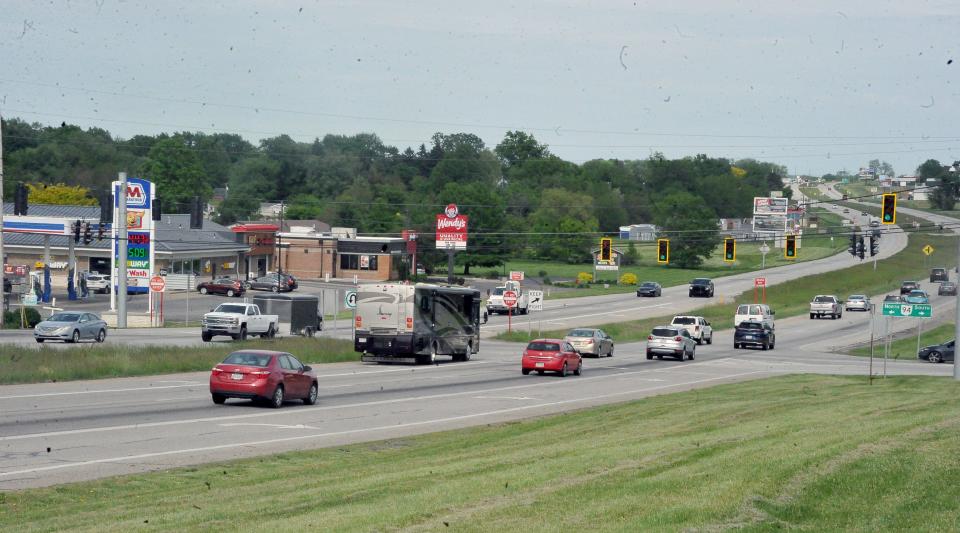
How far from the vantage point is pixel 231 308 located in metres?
53.8

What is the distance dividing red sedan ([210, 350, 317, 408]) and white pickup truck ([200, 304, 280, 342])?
25.1m

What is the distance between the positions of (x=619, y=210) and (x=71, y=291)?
10338 centimetres

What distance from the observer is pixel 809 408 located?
2644 cm

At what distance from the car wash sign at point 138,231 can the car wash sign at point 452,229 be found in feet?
93.4

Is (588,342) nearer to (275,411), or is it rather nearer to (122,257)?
(122,257)

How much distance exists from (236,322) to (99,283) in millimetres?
42797

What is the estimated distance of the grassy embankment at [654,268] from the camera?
380 feet

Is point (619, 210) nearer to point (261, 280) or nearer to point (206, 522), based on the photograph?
point (261, 280)

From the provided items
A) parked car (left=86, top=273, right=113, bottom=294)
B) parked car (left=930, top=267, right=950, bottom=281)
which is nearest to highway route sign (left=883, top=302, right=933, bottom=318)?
parked car (left=86, top=273, right=113, bottom=294)

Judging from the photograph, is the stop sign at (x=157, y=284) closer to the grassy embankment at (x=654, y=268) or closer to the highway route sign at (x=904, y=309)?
the highway route sign at (x=904, y=309)

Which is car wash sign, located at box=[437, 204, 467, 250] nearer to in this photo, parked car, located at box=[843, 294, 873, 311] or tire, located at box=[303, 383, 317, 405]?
parked car, located at box=[843, 294, 873, 311]

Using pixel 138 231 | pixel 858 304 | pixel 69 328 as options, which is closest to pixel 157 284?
pixel 69 328

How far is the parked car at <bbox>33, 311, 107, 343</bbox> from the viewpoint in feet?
158

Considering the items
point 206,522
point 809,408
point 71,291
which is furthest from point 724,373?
point 71,291
